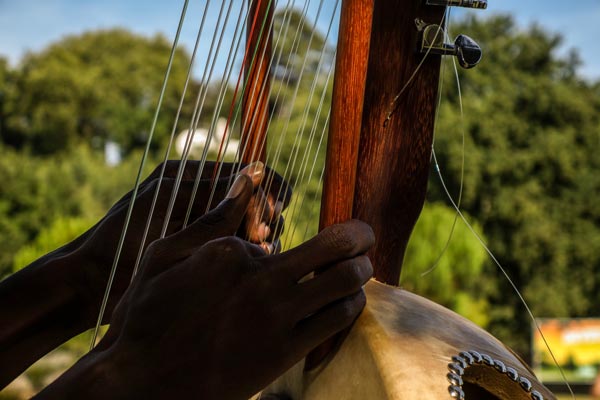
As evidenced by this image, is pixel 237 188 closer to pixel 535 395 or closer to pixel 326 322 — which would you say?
pixel 326 322

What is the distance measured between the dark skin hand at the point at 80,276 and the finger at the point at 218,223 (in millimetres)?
217

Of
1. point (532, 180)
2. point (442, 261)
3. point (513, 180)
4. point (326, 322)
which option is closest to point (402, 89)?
point (326, 322)

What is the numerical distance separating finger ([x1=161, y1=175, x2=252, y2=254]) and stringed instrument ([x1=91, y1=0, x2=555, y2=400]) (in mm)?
105

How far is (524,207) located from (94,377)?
17232 millimetres

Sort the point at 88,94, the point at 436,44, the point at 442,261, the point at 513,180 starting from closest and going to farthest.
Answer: the point at 436,44, the point at 442,261, the point at 513,180, the point at 88,94

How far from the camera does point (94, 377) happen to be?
0.67m

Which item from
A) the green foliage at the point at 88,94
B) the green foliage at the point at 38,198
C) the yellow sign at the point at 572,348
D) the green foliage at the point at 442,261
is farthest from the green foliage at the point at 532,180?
the green foliage at the point at 88,94

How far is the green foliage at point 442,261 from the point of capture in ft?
34.5

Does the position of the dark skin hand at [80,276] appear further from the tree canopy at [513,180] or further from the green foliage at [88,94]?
the green foliage at [88,94]

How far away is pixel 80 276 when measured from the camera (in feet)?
3.43

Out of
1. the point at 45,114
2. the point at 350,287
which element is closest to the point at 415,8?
the point at 350,287

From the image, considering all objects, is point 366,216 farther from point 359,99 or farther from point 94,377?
point 94,377

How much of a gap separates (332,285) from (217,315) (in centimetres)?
11

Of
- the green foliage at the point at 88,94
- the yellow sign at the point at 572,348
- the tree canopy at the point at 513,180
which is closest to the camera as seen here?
the yellow sign at the point at 572,348
